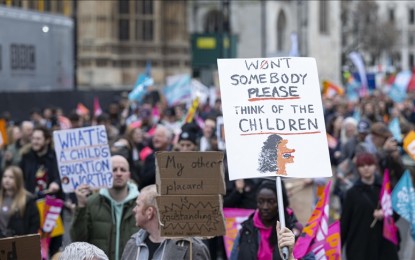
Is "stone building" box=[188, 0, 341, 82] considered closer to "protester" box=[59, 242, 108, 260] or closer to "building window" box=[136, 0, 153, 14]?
"building window" box=[136, 0, 153, 14]

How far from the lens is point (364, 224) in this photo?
882cm

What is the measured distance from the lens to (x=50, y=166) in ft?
37.1

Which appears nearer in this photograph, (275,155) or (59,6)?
(275,155)

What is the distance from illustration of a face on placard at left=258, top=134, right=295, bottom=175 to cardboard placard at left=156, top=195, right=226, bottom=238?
33cm

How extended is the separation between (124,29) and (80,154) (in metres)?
26.7

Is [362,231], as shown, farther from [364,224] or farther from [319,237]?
[319,237]

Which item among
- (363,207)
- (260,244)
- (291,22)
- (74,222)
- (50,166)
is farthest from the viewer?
(291,22)

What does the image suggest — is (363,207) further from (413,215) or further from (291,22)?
(291,22)

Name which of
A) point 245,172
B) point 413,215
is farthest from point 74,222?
point 413,215

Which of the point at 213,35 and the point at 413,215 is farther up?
the point at 213,35

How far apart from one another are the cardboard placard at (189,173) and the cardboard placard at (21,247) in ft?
3.36

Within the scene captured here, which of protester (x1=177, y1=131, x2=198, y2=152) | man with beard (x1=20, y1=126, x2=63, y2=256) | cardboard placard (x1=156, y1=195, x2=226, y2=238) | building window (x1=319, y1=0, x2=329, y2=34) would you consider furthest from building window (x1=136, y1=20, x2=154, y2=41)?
cardboard placard (x1=156, y1=195, x2=226, y2=238)

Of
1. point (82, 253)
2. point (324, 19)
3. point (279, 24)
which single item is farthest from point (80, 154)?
point (324, 19)

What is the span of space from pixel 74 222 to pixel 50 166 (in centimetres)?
364
